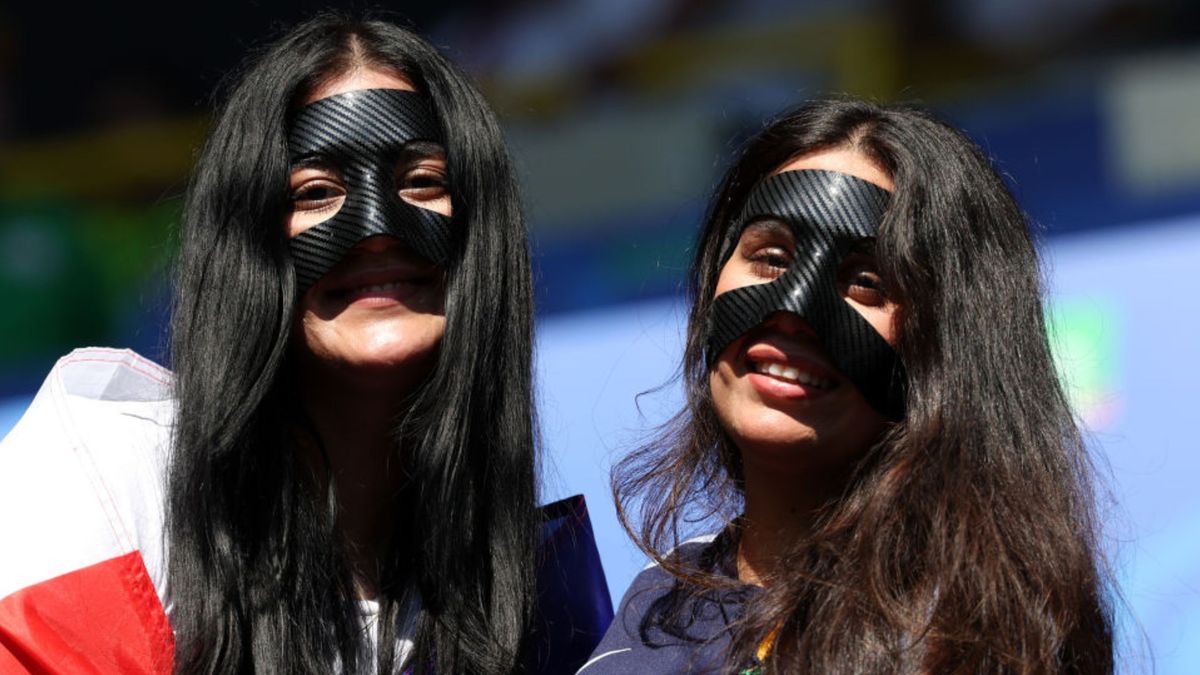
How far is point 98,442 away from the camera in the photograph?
7.37 ft

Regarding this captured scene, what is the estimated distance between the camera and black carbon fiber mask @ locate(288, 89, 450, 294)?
2.27 meters

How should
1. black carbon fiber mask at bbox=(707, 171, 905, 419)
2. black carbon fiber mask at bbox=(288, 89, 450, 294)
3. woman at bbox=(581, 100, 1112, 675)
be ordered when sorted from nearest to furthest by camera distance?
woman at bbox=(581, 100, 1112, 675) → black carbon fiber mask at bbox=(707, 171, 905, 419) → black carbon fiber mask at bbox=(288, 89, 450, 294)

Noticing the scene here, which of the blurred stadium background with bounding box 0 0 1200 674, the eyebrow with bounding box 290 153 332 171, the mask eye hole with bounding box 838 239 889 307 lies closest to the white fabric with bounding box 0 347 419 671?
the eyebrow with bounding box 290 153 332 171

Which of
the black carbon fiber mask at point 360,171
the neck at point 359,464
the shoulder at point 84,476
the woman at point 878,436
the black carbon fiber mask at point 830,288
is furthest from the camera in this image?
the neck at point 359,464

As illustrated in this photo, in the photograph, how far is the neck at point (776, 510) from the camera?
6.86 ft

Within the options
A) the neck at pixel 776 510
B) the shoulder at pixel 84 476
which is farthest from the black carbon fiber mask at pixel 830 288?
the shoulder at pixel 84 476

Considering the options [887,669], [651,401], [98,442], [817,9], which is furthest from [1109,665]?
[817,9]

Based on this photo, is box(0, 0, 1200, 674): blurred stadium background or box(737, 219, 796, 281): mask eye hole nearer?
box(737, 219, 796, 281): mask eye hole

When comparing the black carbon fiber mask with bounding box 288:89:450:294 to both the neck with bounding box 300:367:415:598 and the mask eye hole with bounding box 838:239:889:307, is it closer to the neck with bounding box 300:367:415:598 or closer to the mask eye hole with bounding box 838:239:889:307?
the neck with bounding box 300:367:415:598

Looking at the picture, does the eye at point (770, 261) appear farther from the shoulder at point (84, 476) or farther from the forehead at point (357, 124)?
the shoulder at point (84, 476)

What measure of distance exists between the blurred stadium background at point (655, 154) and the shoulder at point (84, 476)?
1.60 m

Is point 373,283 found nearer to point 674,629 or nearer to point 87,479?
point 87,479

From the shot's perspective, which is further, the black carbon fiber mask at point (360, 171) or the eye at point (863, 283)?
the black carbon fiber mask at point (360, 171)

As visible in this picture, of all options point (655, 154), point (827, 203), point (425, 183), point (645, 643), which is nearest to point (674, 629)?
point (645, 643)
